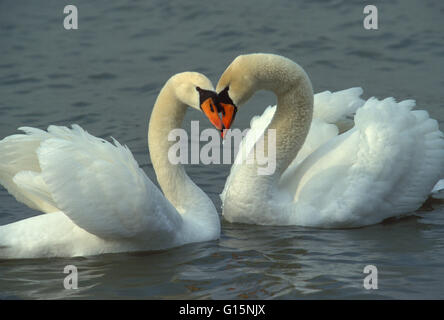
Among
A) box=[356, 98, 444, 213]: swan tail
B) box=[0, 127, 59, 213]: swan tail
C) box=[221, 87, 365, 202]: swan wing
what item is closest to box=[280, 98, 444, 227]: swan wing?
box=[356, 98, 444, 213]: swan tail

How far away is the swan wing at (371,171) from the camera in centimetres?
760

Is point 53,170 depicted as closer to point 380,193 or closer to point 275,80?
point 275,80

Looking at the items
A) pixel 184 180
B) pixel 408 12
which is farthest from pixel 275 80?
pixel 408 12

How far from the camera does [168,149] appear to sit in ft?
24.0

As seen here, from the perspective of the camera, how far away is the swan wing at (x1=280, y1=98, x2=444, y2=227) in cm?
760

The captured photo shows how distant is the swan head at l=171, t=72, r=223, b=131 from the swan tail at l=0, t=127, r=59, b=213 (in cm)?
118

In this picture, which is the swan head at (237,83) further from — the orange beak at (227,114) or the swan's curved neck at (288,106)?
the swan's curved neck at (288,106)

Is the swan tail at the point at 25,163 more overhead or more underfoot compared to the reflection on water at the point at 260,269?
more overhead

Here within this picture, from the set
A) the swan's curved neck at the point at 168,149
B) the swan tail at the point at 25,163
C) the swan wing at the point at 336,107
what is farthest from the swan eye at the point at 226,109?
the swan wing at the point at 336,107

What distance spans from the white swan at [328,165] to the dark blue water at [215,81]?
177 mm

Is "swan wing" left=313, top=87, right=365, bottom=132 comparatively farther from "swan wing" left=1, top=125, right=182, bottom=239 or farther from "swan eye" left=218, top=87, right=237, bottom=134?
"swan wing" left=1, top=125, right=182, bottom=239

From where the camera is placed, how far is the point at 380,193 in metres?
7.71

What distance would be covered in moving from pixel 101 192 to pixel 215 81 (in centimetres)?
605
